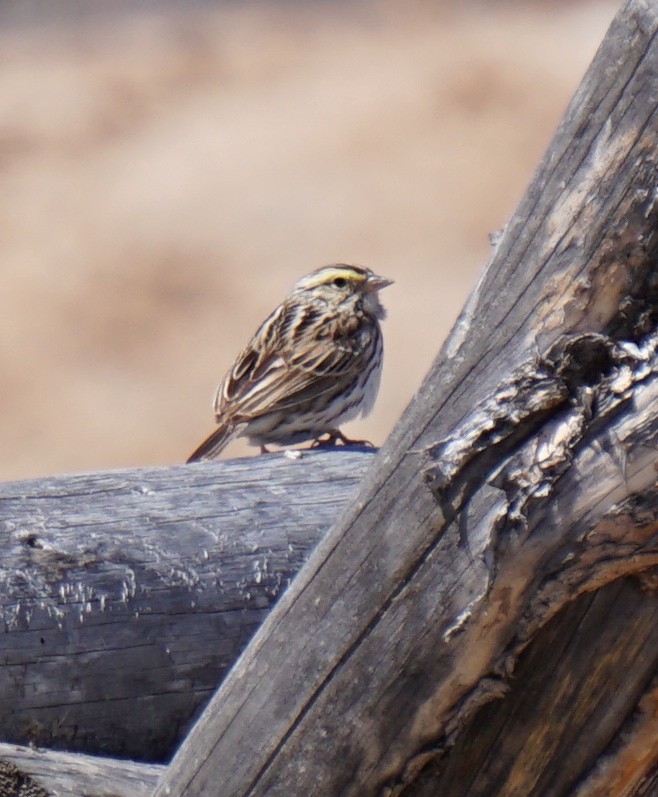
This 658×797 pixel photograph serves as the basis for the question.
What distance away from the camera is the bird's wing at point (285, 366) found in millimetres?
6336

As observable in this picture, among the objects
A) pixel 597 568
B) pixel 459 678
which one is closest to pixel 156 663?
pixel 459 678

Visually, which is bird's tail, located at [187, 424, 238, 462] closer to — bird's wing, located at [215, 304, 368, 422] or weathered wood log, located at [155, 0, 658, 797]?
bird's wing, located at [215, 304, 368, 422]

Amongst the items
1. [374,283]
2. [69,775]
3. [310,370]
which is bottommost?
[69,775]

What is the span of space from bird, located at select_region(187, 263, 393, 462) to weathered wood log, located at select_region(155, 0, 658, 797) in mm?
4089

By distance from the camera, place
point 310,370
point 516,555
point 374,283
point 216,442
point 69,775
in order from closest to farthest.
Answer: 1. point 516,555
2. point 69,775
3. point 216,442
4. point 310,370
5. point 374,283

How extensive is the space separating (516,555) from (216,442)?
426 centimetres

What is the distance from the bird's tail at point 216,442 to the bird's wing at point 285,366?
4.4 inches

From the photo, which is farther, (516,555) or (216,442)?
(216,442)

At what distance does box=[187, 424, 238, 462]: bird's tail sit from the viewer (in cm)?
588

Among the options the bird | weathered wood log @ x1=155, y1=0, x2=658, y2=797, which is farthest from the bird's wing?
weathered wood log @ x1=155, y1=0, x2=658, y2=797

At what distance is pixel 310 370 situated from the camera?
6.55 m

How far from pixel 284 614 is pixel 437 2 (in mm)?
16032

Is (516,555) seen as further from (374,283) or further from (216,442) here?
(374,283)

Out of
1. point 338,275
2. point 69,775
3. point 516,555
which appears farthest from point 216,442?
point 516,555
